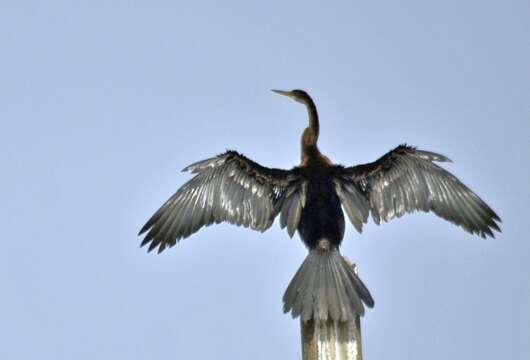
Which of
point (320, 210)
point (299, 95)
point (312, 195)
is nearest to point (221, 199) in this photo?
point (312, 195)

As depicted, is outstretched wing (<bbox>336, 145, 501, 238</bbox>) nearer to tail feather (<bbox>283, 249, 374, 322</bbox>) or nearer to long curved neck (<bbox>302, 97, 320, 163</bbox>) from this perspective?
long curved neck (<bbox>302, 97, 320, 163</bbox>)

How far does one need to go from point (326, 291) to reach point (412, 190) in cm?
227

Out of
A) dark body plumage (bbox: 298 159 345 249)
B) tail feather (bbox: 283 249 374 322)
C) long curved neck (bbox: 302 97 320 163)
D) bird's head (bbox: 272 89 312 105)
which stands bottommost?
tail feather (bbox: 283 249 374 322)

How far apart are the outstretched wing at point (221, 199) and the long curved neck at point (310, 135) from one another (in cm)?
32

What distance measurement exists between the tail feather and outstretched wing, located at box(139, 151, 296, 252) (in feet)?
2.98

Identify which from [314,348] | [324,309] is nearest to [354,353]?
[314,348]

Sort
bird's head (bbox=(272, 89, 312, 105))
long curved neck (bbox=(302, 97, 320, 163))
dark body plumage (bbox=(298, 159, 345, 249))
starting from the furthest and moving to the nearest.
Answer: bird's head (bbox=(272, 89, 312, 105))
long curved neck (bbox=(302, 97, 320, 163))
dark body plumage (bbox=(298, 159, 345, 249))

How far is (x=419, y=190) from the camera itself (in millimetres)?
9203

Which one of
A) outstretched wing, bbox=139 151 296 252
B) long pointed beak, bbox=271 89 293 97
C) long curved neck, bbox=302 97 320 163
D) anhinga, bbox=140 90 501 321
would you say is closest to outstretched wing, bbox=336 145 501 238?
anhinga, bbox=140 90 501 321

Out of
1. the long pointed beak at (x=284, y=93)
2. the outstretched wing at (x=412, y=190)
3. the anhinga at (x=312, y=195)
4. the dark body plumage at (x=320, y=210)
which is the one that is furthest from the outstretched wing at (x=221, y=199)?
the long pointed beak at (x=284, y=93)

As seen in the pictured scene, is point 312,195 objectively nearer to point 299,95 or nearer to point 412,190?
point 412,190

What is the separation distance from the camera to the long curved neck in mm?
9328

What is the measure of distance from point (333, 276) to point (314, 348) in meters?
1.86

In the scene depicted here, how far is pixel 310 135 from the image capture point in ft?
31.1
